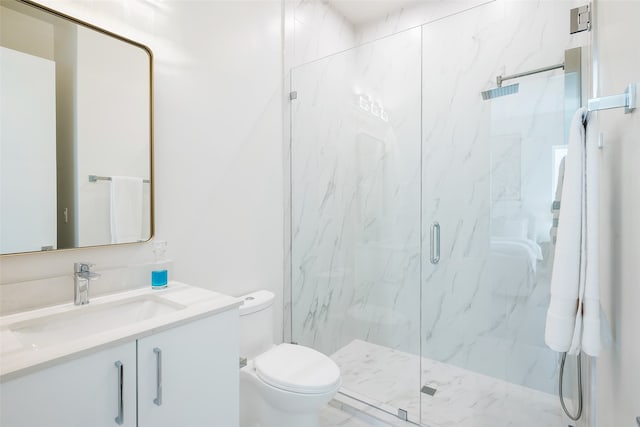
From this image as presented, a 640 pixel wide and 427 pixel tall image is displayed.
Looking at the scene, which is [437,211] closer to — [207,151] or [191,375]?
[207,151]

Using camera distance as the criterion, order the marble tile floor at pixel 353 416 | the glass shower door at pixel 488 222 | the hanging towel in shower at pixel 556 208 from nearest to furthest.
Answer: the hanging towel in shower at pixel 556 208 → the glass shower door at pixel 488 222 → the marble tile floor at pixel 353 416

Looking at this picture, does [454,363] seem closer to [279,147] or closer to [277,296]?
[277,296]

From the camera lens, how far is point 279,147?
2215 mm

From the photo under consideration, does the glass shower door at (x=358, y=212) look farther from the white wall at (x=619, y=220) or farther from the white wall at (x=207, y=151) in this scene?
the white wall at (x=619, y=220)

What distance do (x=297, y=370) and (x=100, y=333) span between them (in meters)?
0.85

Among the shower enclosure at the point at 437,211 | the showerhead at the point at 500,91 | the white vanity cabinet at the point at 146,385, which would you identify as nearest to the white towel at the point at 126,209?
the white vanity cabinet at the point at 146,385

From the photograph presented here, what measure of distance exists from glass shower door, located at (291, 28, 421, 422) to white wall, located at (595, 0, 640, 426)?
1.14 meters

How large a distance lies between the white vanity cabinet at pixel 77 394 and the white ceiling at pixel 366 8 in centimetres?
265

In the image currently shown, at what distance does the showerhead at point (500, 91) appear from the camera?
185 cm

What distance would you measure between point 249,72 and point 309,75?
0.48 metres

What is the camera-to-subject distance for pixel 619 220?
0.90m

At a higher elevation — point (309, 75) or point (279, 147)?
point (309, 75)

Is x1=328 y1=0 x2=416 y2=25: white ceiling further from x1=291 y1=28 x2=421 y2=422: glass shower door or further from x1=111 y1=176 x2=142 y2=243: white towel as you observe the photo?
x1=111 y1=176 x2=142 y2=243: white towel

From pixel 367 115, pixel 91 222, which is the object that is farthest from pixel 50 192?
pixel 367 115
